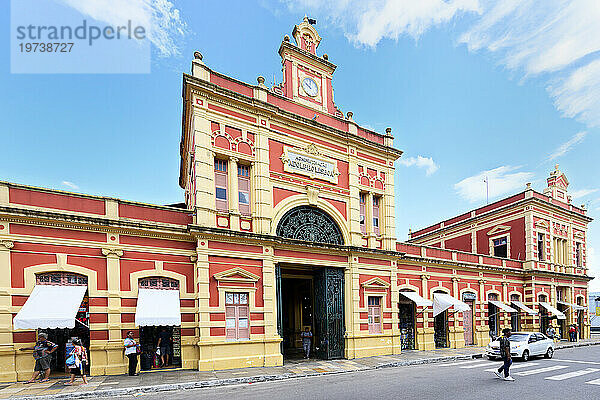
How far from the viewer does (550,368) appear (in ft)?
52.7

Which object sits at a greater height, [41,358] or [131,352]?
[41,358]

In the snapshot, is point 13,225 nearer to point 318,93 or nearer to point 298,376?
point 298,376

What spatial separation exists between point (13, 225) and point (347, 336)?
14138 mm

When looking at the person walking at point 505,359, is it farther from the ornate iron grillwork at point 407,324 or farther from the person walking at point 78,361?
the person walking at point 78,361

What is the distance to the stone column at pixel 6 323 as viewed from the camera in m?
12.2

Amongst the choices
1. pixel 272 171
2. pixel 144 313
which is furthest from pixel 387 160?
pixel 144 313

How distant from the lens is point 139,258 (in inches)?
582

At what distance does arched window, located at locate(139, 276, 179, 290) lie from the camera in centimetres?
1487

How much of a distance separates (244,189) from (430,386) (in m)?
10.2

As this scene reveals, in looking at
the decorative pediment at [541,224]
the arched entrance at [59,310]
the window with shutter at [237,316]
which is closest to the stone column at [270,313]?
the window with shutter at [237,316]

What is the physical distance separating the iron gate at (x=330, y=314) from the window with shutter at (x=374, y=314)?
6.00 feet

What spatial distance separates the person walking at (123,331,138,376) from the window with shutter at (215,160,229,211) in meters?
5.81

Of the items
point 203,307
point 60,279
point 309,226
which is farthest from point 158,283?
point 309,226

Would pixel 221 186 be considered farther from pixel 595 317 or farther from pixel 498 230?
pixel 595 317
